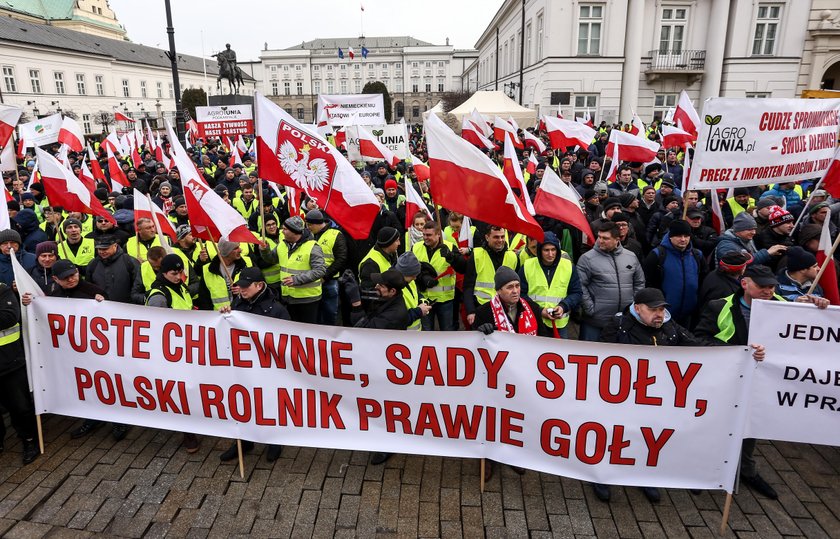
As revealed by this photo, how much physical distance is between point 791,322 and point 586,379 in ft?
4.65

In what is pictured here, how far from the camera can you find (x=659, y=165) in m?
11.9

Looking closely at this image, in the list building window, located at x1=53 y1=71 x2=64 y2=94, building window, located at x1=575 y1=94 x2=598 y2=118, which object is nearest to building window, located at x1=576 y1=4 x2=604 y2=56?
building window, located at x1=575 y1=94 x2=598 y2=118

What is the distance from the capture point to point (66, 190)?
6.64m

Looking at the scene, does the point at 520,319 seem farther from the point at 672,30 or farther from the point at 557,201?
the point at 672,30

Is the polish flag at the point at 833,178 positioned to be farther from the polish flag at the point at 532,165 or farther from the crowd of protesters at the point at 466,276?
the polish flag at the point at 532,165

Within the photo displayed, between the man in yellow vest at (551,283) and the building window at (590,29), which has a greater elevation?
the building window at (590,29)

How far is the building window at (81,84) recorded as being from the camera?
55875 millimetres

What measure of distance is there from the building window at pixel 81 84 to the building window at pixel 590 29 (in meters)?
51.8

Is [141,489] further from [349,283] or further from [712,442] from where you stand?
[712,442]

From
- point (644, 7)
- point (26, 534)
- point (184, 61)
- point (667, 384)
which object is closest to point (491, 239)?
point (667, 384)

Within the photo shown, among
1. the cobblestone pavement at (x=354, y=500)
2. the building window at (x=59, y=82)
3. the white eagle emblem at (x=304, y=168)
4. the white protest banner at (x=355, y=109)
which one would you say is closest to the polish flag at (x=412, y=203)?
the white eagle emblem at (x=304, y=168)

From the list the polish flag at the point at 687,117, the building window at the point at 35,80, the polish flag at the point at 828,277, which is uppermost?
the building window at the point at 35,80

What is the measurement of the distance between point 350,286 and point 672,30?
113ft

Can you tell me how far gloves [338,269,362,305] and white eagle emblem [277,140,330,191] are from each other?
1.23 metres
